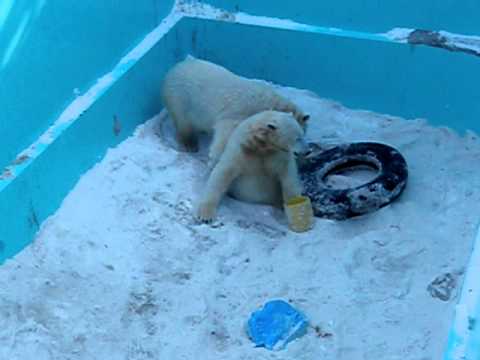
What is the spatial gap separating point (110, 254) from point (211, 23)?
1328mm

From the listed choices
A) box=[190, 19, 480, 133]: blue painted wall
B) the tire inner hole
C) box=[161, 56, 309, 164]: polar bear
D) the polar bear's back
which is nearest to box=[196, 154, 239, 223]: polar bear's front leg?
box=[161, 56, 309, 164]: polar bear

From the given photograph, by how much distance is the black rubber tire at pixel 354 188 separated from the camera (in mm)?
2750

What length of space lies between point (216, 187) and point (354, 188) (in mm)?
473

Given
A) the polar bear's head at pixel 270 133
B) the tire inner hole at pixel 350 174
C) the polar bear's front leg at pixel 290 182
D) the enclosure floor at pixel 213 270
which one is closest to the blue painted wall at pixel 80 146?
the enclosure floor at pixel 213 270

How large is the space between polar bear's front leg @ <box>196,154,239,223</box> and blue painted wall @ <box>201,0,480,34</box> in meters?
0.90

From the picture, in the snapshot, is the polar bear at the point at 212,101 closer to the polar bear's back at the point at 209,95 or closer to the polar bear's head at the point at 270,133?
the polar bear's back at the point at 209,95

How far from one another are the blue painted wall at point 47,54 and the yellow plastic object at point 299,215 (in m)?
0.84

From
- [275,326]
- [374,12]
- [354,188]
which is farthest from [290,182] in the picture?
[374,12]

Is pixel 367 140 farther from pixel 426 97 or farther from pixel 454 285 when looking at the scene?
pixel 454 285

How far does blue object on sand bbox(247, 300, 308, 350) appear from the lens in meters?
2.24

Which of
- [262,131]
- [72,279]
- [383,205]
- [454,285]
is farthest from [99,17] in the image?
[454,285]

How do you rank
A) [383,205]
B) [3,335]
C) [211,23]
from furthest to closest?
1. [211,23]
2. [383,205]
3. [3,335]

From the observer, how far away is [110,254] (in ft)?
8.25

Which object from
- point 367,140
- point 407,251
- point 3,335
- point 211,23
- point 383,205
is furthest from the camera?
point 211,23
